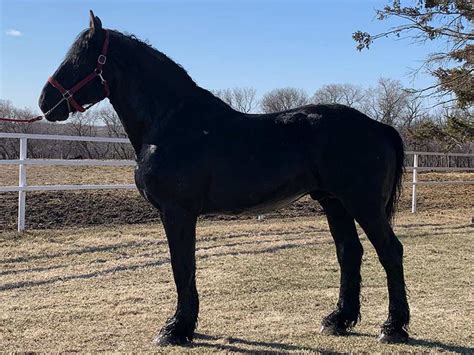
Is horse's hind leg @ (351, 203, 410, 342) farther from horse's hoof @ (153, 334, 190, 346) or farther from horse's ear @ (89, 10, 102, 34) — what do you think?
horse's ear @ (89, 10, 102, 34)

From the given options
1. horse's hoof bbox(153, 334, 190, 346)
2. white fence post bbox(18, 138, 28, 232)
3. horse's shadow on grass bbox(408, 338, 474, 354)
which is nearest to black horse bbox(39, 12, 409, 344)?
horse's hoof bbox(153, 334, 190, 346)

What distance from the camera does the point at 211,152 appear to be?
3.67 m

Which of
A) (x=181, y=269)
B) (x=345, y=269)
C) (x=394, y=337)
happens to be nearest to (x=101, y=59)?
(x=181, y=269)

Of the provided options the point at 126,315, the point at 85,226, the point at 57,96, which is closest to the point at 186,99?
the point at 57,96

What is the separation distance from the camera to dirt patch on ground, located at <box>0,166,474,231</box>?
371 inches

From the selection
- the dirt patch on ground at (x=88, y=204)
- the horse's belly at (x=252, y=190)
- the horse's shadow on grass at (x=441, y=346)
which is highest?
the horse's belly at (x=252, y=190)

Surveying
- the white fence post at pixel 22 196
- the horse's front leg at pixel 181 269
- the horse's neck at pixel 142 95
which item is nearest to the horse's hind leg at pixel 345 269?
the horse's front leg at pixel 181 269

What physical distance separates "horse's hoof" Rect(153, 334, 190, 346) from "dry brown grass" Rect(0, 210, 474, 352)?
0.08 meters

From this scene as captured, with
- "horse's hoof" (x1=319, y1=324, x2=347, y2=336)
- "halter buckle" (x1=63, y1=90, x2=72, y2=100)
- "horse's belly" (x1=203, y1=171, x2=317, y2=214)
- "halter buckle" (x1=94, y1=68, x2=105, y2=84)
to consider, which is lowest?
"horse's hoof" (x1=319, y1=324, x2=347, y2=336)

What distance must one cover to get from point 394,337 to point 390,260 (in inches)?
22.4

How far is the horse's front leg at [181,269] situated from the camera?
11.9ft

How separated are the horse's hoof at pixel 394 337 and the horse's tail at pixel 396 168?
2.83 ft

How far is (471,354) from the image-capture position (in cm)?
352

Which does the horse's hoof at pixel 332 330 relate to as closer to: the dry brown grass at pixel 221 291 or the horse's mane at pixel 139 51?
the dry brown grass at pixel 221 291
